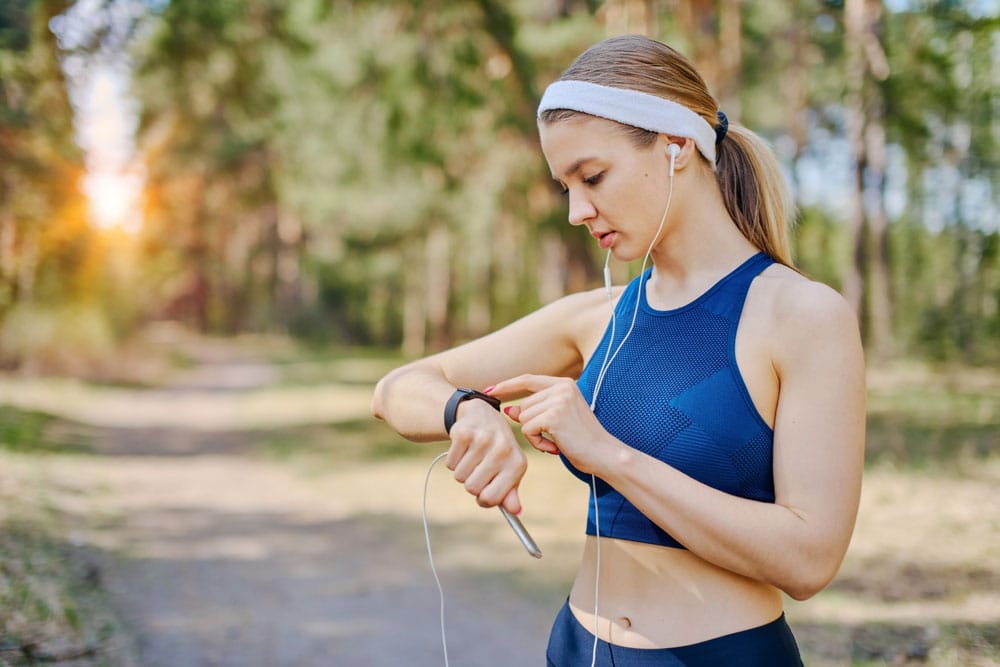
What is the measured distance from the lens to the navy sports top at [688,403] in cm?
172

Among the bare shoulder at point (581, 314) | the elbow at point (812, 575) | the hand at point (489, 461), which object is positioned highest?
the bare shoulder at point (581, 314)

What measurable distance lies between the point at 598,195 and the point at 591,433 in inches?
20.2

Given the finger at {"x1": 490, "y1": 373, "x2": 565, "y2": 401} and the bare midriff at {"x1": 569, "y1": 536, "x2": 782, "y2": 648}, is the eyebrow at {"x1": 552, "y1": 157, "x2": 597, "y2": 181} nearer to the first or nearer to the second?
the finger at {"x1": 490, "y1": 373, "x2": 565, "y2": 401}

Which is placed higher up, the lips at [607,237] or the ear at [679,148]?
the ear at [679,148]

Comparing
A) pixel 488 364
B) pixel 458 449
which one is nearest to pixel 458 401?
pixel 458 449

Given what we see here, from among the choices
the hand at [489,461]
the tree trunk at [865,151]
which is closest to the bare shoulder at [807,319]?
the hand at [489,461]

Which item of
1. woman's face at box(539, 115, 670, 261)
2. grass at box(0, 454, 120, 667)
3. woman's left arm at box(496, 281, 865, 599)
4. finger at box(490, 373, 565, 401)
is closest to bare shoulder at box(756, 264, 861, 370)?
woman's left arm at box(496, 281, 865, 599)

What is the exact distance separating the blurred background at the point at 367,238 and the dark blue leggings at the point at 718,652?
1.03m

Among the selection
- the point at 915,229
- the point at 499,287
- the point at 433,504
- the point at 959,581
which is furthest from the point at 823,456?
the point at 499,287

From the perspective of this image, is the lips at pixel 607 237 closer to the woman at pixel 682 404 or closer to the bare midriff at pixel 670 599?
the woman at pixel 682 404

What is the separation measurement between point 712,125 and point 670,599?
1.01 m

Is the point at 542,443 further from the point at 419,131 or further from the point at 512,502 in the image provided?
the point at 419,131

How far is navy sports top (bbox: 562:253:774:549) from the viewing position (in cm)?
172

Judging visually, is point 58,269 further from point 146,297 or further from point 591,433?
point 591,433
